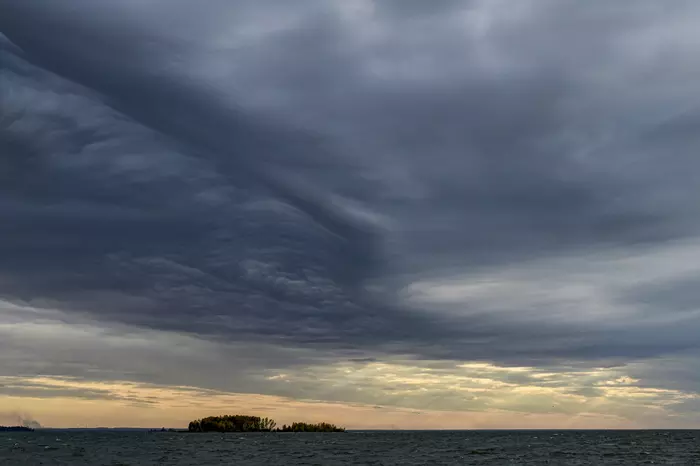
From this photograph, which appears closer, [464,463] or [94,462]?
[464,463]

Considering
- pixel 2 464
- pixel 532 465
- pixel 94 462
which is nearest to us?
pixel 532 465

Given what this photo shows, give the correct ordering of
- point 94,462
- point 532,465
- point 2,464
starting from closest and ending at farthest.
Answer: point 532,465 → point 2,464 → point 94,462

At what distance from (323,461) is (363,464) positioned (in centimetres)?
1051

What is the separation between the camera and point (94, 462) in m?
116

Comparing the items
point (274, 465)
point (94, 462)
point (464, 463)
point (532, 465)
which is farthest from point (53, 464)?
point (532, 465)

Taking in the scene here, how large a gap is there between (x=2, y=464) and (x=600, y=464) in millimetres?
94422

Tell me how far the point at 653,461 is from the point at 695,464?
8.48 metres

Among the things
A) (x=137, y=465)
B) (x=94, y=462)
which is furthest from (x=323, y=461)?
(x=94, y=462)

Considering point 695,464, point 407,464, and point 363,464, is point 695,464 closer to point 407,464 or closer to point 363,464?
point 407,464

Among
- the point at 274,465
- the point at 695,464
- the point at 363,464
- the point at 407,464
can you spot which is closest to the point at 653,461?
the point at 695,464

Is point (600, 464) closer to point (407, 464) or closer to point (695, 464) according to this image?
point (695, 464)

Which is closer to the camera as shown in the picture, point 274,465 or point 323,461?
point 274,465

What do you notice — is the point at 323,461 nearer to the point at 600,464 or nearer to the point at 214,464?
the point at 214,464

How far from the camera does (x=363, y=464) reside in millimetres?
105125
